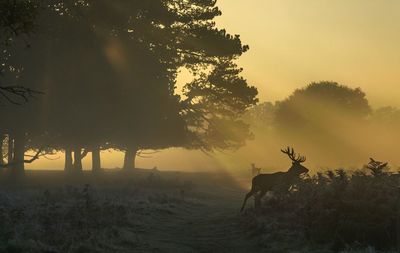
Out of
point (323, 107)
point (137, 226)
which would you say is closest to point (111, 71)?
point (137, 226)

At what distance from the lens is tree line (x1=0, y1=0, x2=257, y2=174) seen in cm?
4491

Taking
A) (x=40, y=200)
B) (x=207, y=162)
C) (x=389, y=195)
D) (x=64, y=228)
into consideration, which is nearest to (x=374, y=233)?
(x=389, y=195)

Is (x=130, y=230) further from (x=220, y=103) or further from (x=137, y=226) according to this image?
(x=220, y=103)

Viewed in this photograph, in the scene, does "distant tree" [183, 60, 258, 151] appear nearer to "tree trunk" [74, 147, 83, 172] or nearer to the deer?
"tree trunk" [74, 147, 83, 172]

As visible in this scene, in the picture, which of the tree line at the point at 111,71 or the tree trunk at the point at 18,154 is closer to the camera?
the tree line at the point at 111,71

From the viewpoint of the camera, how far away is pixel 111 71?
155ft

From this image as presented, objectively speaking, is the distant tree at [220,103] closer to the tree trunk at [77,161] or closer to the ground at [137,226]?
the tree trunk at [77,161]

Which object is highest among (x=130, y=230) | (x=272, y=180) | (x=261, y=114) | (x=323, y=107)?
(x=261, y=114)

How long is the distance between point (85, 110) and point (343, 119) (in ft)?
205

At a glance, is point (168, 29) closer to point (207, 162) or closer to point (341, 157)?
point (341, 157)

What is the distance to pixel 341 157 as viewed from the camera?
9975 centimetres


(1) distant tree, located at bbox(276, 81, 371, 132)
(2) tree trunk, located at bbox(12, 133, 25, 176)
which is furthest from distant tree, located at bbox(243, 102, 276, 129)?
(2) tree trunk, located at bbox(12, 133, 25, 176)

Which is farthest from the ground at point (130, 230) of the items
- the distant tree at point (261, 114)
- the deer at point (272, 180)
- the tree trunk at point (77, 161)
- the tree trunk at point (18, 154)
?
the distant tree at point (261, 114)

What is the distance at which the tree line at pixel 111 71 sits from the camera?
4491 cm
